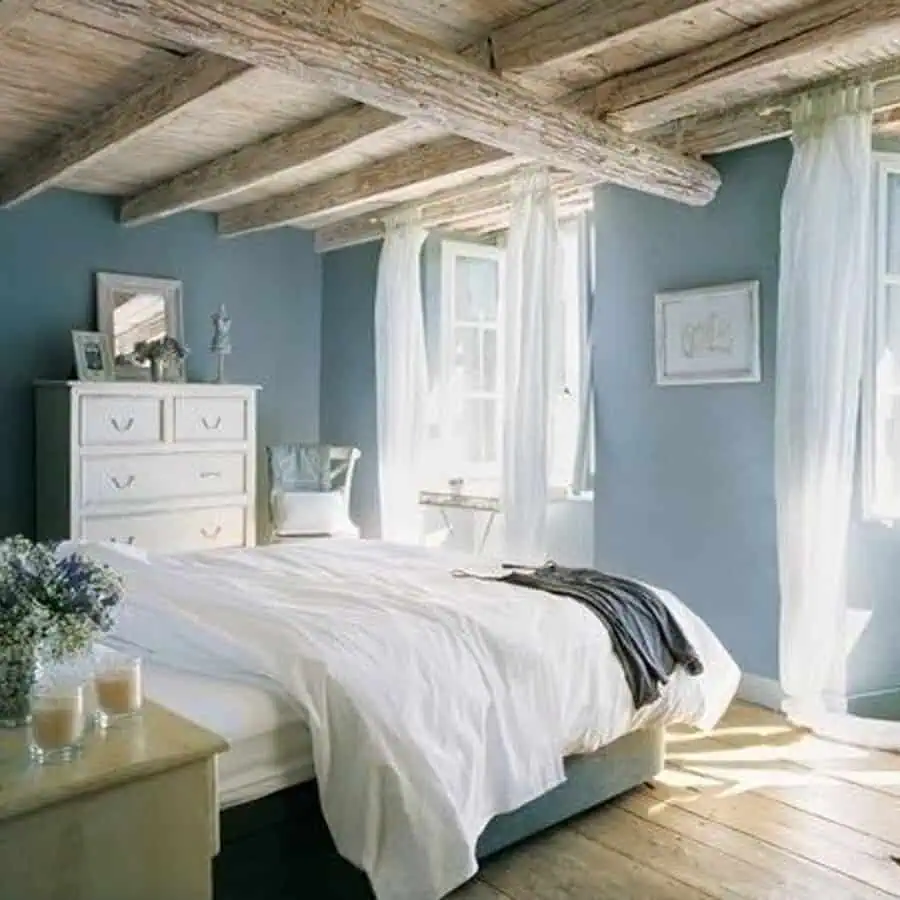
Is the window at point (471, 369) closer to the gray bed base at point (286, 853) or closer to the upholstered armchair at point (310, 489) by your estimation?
the upholstered armchair at point (310, 489)

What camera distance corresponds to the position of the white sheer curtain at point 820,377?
11.5ft

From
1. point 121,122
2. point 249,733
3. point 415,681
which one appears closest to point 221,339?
point 121,122

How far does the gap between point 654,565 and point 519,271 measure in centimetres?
159

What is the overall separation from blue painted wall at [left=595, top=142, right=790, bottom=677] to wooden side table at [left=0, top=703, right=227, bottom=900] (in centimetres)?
292

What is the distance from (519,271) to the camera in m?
4.61

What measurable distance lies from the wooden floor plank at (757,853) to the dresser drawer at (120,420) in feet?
10.3

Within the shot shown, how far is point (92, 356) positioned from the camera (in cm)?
507

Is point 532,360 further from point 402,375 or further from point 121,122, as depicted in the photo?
point 121,122

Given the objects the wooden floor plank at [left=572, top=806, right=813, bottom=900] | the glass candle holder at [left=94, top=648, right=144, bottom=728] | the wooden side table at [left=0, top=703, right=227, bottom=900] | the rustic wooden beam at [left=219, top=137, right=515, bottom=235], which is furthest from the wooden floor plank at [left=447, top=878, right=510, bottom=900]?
the rustic wooden beam at [left=219, top=137, right=515, bottom=235]

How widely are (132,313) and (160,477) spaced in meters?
1.06

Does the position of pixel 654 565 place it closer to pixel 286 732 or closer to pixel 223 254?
pixel 286 732

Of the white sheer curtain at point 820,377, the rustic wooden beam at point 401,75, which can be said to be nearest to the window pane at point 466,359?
the rustic wooden beam at point 401,75

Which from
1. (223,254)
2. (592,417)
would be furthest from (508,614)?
(223,254)

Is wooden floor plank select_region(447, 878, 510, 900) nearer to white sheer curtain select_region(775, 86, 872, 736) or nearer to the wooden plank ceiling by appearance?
white sheer curtain select_region(775, 86, 872, 736)
